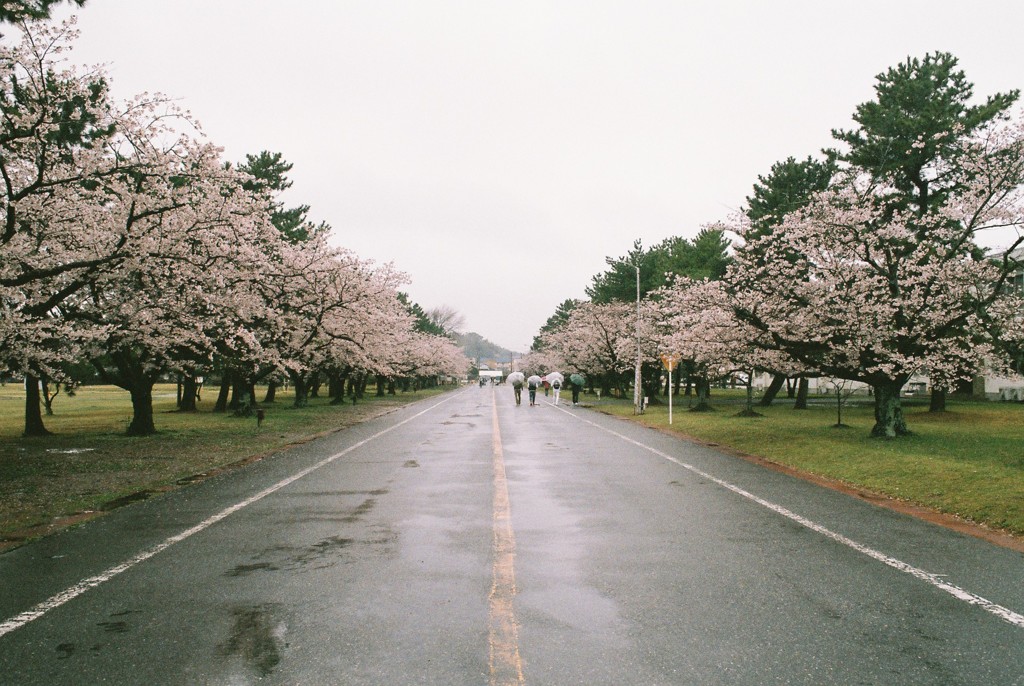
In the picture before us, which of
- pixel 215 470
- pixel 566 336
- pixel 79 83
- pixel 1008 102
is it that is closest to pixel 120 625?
pixel 215 470

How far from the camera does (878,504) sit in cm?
1002

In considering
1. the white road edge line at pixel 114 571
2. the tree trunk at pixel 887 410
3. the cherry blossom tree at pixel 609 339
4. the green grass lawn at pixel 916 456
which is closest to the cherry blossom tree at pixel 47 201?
the white road edge line at pixel 114 571

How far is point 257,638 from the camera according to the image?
14.9ft

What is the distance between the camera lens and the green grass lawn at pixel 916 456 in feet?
33.1

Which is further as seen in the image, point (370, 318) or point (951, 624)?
point (370, 318)

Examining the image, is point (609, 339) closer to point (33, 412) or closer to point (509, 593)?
point (33, 412)

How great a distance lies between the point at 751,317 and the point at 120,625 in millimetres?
17430

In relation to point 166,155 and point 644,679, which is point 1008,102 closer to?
point 166,155

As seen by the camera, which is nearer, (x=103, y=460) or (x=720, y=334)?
(x=103, y=460)

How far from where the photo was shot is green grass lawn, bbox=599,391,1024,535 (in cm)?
1009

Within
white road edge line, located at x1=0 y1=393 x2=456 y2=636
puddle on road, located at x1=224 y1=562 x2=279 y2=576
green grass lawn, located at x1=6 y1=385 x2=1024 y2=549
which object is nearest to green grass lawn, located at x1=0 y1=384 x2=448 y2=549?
green grass lawn, located at x1=6 y1=385 x2=1024 y2=549

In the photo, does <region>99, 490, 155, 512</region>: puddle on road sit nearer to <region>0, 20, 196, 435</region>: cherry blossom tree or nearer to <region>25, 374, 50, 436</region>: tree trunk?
<region>0, 20, 196, 435</region>: cherry blossom tree

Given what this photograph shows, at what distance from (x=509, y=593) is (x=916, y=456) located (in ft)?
43.1

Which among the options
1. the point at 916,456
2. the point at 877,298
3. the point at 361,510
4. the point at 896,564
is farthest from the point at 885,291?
the point at 361,510
